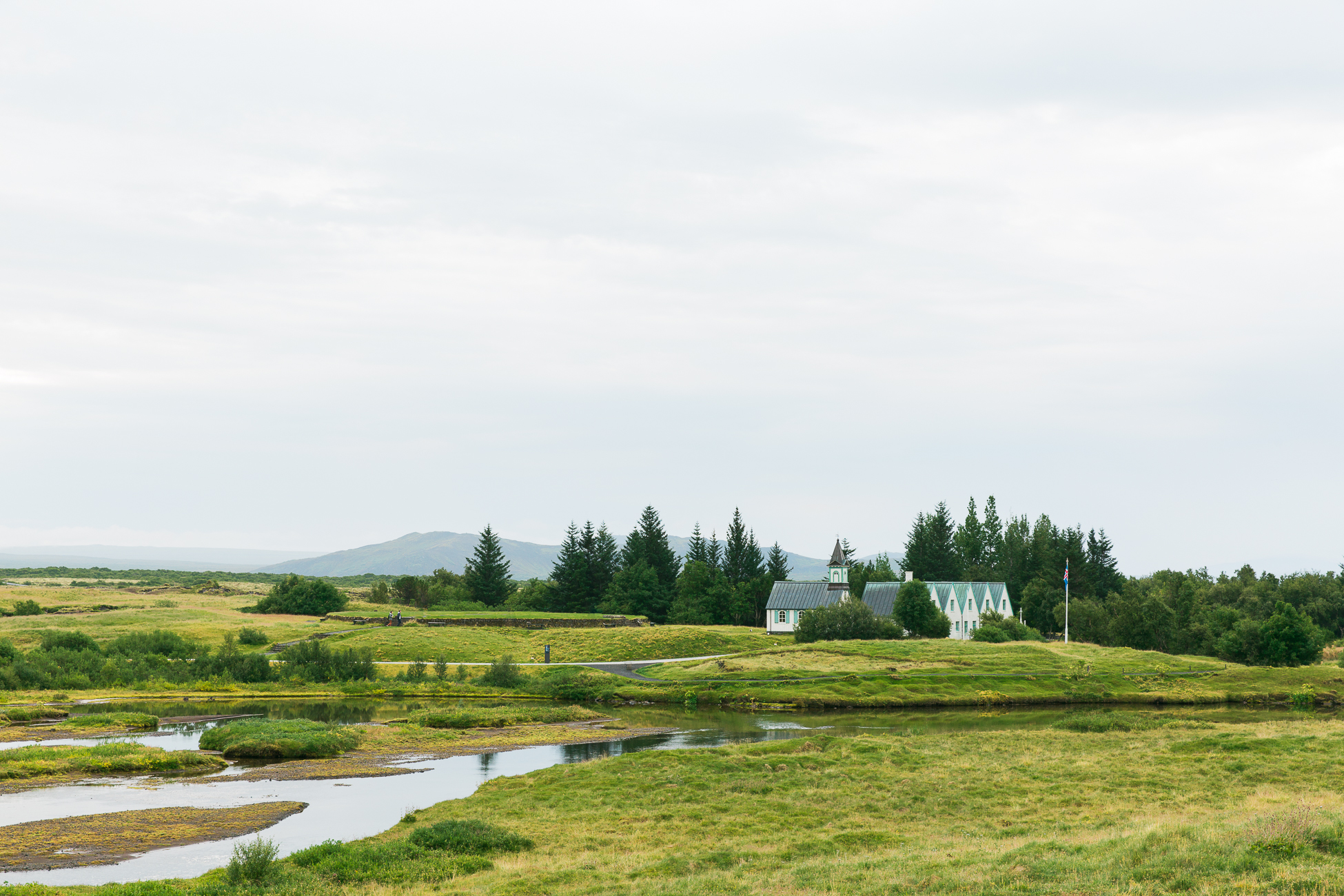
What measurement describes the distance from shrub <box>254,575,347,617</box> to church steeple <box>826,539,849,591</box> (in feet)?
175

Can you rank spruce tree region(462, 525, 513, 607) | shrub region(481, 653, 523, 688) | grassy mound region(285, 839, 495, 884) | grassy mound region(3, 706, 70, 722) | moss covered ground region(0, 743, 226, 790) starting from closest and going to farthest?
grassy mound region(285, 839, 495, 884)
moss covered ground region(0, 743, 226, 790)
grassy mound region(3, 706, 70, 722)
shrub region(481, 653, 523, 688)
spruce tree region(462, 525, 513, 607)

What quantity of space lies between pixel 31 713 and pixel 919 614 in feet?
221

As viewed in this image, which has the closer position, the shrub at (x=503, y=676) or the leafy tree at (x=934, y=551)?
the shrub at (x=503, y=676)

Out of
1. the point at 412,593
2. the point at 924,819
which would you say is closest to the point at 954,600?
the point at 412,593

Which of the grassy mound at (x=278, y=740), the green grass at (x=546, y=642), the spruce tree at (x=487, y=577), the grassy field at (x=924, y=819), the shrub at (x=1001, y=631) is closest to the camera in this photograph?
the grassy field at (x=924, y=819)

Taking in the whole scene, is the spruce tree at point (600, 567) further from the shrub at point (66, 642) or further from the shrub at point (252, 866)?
the shrub at point (252, 866)

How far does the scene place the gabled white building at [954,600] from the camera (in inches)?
3952

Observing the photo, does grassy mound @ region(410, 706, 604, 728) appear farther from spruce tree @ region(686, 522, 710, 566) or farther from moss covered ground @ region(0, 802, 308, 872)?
spruce tree @ region(686, 522, 710, 566)

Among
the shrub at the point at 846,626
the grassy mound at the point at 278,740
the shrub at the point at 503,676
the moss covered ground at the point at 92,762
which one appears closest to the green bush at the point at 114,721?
the grassy mound at the point at 278,740

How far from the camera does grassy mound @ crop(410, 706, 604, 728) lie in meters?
47.3

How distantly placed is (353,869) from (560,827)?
6.72m

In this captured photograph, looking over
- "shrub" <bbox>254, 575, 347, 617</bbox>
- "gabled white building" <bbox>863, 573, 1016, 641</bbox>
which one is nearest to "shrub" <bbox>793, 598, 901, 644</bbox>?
"gabled white building" <bbox>863, 573, 1016, 641</bbox>

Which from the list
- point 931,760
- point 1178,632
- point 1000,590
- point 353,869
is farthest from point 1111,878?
point 1000,590

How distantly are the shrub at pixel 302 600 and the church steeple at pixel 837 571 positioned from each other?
5345 centimetres
